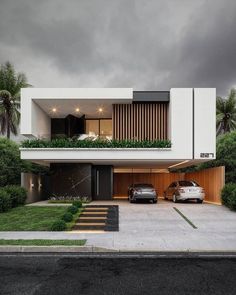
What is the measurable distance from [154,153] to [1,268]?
A: 15718 mm

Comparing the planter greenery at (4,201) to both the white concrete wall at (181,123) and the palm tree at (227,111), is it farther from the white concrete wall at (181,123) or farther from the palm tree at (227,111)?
the palm tree at (227,111)

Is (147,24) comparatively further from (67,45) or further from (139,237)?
(139,237)

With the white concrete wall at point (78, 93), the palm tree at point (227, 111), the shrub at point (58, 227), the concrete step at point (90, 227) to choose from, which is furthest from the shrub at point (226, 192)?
the palm tree at point (227, 111)

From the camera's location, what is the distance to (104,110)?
86.6ft

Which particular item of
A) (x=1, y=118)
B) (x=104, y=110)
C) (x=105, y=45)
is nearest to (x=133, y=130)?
(x=104, y=110)

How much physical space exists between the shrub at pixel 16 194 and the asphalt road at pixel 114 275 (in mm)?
11522

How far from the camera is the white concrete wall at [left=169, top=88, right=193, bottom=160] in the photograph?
22.8 m

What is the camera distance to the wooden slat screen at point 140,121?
2492 centimetres

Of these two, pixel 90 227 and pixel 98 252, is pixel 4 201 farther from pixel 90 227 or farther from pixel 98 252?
pixel 98 252

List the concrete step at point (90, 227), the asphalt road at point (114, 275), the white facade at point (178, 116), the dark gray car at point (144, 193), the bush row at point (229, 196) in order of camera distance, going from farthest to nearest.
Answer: the dark gray car at point (144, 193) → the white facade at point (178, 116) → the bush row at point (229, 196) → the concrete step at point (90, 227) → the asphalt road at point (114, 275)

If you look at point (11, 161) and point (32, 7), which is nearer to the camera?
point (32, 7)

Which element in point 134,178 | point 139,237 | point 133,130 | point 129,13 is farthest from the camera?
point 134,178

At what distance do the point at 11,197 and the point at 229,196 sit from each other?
40.0ft

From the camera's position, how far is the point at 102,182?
87.1ft
